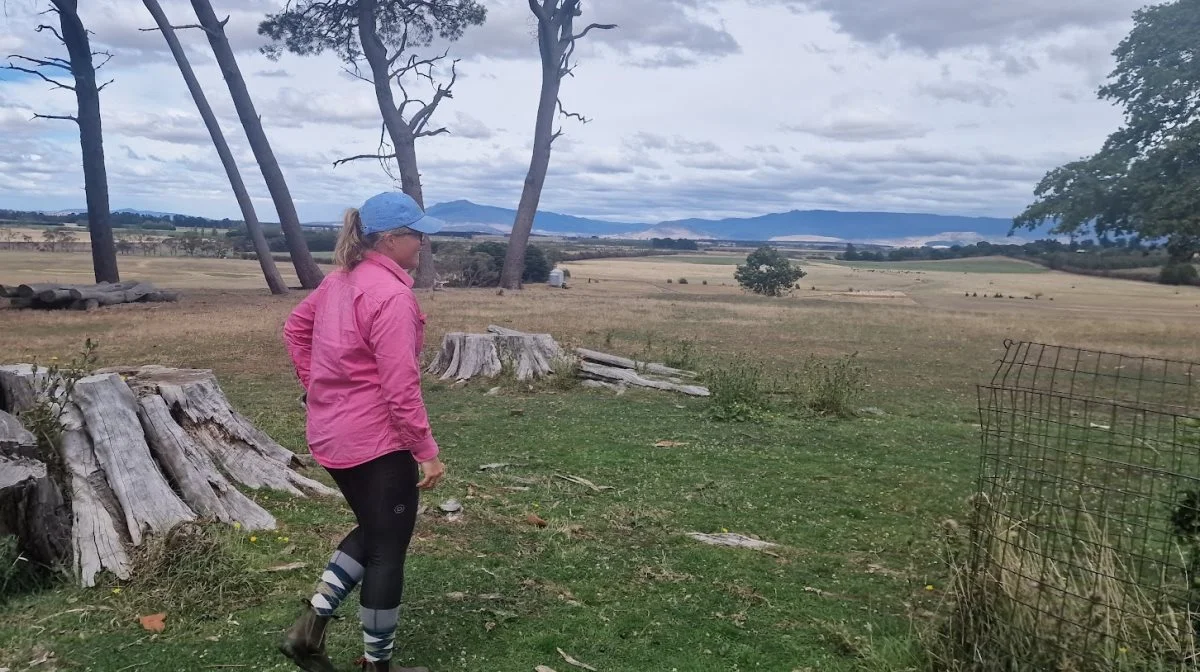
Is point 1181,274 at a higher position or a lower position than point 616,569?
higher

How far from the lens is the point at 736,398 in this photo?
11.4 metres

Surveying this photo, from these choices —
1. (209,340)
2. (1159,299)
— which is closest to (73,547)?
(209,340)

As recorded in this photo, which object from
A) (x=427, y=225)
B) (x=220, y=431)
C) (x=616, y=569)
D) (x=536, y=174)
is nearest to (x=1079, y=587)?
(x=616, y=569)

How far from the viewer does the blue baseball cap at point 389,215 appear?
380cm

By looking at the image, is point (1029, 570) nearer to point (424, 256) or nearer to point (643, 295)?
point (424, 256)

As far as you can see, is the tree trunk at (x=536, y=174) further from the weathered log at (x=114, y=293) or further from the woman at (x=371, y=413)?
the woman at (x=371, y=413)

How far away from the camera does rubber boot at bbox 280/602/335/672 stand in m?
3.80

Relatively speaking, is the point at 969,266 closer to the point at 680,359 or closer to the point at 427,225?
the point at 680,359

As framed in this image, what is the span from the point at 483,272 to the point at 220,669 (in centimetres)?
3528

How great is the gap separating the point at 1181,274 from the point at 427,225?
44.9 meters

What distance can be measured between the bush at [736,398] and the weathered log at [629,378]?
1066 millimetres

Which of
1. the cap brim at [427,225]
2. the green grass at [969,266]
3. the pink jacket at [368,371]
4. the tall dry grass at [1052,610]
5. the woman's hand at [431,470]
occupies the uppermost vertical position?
the cap brim at [427,225]

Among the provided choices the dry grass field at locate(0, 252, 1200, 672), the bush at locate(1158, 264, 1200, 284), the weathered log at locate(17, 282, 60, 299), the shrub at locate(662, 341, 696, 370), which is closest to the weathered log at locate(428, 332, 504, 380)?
the dry grass field at locate(0, 252, 1200, 672)

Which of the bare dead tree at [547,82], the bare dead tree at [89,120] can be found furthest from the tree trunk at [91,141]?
the bare dead tree at [547,82]
